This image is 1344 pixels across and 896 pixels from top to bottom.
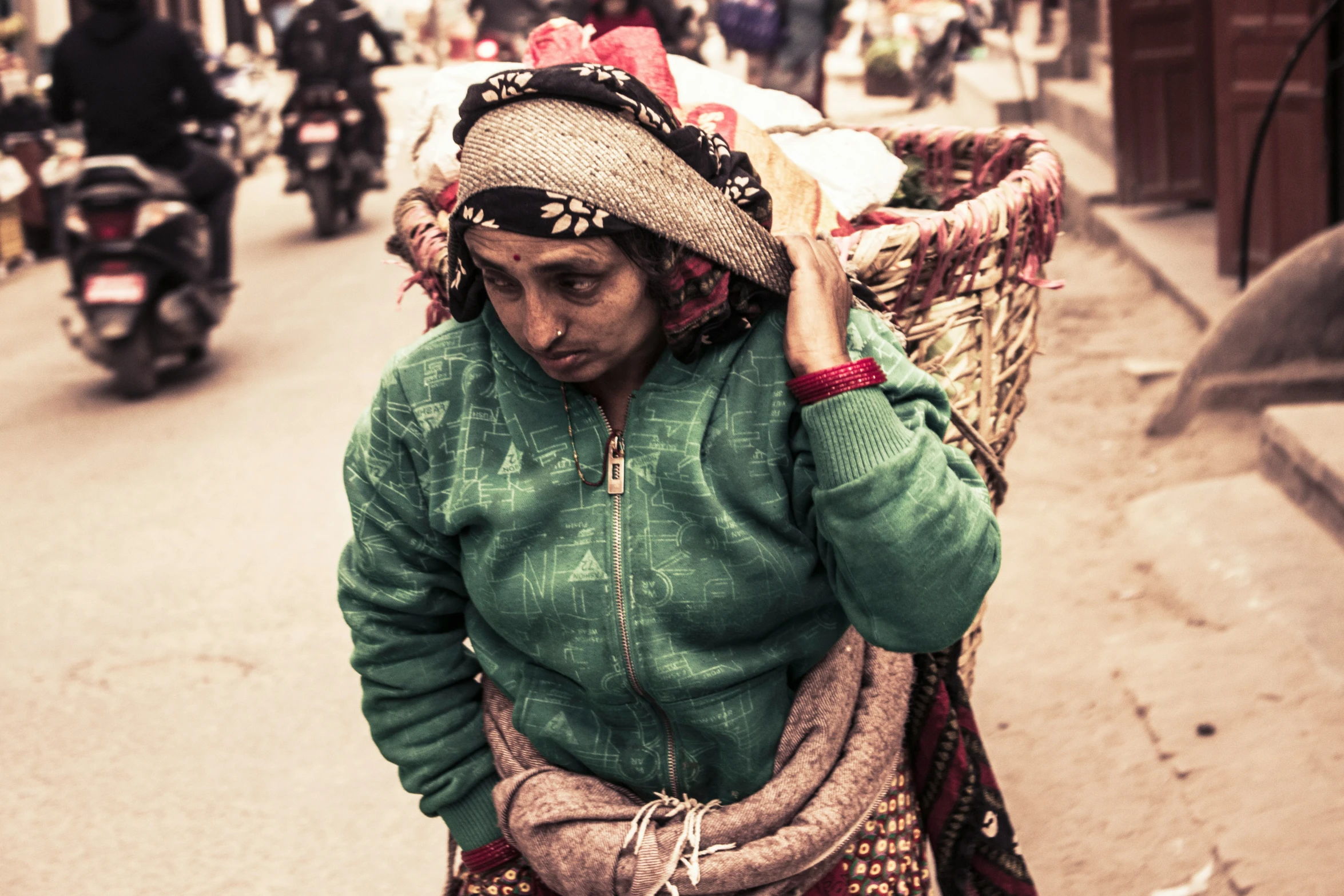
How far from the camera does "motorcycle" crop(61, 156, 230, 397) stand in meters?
6.58

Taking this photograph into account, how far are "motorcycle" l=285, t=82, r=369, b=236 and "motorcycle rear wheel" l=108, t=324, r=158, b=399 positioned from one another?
3.28 meters

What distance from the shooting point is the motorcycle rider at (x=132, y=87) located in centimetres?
691

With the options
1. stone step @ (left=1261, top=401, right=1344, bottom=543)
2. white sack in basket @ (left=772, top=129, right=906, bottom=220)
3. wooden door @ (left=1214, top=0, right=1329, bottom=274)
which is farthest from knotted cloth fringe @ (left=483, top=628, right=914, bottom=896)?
wooden door @ (left=1214, top=0, right=1329, bottom=274)

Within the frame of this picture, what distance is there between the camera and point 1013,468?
5203 mm

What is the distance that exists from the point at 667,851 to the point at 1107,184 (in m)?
8.05

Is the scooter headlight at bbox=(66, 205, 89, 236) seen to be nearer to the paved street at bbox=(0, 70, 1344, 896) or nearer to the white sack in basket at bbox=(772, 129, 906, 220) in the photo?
the paved street at bbox=(0, 70, 1344, 896)

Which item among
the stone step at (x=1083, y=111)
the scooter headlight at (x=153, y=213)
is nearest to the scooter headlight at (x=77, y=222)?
the scooter headlight at (x=153, y=213)

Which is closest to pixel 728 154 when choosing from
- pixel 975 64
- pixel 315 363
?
pixel 315 363

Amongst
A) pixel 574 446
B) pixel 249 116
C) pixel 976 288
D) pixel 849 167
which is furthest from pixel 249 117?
pixel 574 446

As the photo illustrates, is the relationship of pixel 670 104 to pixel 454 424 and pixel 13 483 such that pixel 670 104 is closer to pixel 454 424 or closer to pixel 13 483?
pixel 454 424

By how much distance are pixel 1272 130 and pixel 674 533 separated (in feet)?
18.7

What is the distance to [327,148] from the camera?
978cm

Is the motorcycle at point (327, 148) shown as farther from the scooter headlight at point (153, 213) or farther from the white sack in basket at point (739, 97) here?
the white sack in basket at point (739, 97)

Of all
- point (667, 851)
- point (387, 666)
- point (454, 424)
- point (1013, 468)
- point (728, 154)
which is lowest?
point (1013, 468)
